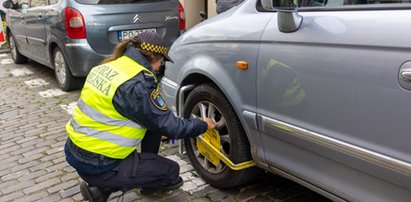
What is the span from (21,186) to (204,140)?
158cm

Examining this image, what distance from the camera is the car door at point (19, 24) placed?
717cm

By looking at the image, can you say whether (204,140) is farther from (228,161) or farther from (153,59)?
(153,59)

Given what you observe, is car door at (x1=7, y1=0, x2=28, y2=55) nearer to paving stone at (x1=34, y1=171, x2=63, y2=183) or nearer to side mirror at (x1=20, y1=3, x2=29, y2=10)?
side mirror at (x1=20, y1=3, x2=29, y2=10)

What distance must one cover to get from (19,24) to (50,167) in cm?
452

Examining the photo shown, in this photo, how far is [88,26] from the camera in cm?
541

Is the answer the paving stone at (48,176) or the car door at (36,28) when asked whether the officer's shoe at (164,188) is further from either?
the car door at (36,28)

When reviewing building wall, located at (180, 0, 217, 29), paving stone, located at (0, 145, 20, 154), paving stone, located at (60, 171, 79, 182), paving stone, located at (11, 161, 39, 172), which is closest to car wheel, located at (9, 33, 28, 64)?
building wall, located at (180, 0, 217, 29)

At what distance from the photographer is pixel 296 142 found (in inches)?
89.2

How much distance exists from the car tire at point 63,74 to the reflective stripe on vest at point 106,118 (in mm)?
3564

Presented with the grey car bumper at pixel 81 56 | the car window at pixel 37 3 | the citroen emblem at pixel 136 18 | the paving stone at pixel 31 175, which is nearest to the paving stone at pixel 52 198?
the paving stone at pixel 31 175

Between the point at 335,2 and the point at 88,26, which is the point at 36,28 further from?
the point at 335,2

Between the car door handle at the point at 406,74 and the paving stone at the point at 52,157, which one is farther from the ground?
the car door handle at the point at 406,74

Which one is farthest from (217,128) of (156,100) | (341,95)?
(341,95)

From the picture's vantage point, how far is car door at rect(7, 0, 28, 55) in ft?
23.5
